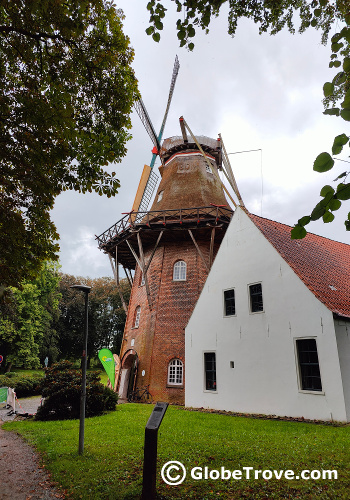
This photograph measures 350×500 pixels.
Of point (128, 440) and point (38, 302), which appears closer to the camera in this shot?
point (128, 440)

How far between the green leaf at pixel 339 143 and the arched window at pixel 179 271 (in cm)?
1738

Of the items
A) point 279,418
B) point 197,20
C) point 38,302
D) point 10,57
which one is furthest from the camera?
point 38,302

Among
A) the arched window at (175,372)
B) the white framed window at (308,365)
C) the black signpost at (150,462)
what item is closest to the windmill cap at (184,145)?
the arched window at (175,372)

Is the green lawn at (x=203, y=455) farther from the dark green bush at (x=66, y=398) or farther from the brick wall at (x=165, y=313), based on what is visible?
the brick wall at (x=165, y=313)

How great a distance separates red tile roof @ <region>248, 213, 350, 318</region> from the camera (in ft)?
35.0

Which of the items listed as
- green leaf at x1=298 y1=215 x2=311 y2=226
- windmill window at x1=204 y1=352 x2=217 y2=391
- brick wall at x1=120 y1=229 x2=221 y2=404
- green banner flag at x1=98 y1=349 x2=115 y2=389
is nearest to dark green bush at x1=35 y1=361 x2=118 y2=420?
windmill window at x1=204 y1=352 x2=217 y2=391

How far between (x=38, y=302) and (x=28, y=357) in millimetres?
6026

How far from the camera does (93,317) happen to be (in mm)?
44719

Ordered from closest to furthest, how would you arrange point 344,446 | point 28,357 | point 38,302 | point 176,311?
point 344,446, point 176,311, point 28,357, point 38,302

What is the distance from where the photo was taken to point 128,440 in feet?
24.6

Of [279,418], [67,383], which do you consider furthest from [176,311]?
[279,418]

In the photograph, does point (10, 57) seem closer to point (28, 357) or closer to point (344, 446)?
point (344, 446)

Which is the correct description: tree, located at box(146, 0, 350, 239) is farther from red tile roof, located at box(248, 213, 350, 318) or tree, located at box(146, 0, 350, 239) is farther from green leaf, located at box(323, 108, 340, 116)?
red tile roof, located at box(248, 213, 350, 318)

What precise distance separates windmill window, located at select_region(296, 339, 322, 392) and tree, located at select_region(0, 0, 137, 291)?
8.23 m
